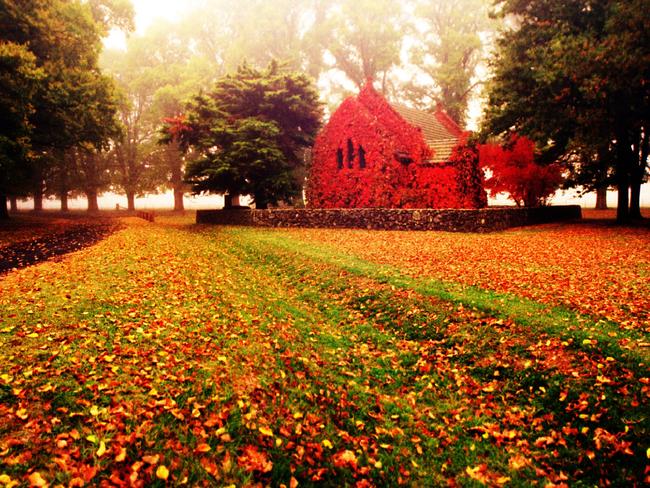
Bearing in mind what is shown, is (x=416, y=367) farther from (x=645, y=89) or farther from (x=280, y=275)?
(x=645, y=89)

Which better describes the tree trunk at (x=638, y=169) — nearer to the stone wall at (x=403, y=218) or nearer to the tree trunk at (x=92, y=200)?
the stone wall at (x=403, y=218)

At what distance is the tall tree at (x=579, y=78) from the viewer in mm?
14609

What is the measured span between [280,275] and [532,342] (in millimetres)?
7249

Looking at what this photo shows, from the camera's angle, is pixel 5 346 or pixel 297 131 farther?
pixel 297 131

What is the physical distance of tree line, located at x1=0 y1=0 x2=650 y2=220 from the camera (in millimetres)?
16578

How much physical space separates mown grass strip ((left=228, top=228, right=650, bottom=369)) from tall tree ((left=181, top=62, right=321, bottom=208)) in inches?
586

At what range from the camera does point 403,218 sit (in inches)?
755

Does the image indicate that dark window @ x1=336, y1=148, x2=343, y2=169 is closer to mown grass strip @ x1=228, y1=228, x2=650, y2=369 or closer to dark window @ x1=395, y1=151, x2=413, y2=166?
dark window @ x1=395, y1=151, x2=413, y2=166

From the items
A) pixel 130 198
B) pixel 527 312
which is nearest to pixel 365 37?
pixel 130 198

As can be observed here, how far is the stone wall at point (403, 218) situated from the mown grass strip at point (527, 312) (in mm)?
8376

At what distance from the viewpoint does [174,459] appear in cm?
383

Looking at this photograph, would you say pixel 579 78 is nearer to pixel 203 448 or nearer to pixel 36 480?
pixel 203 448

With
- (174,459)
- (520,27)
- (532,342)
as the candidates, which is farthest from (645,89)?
(174,459)

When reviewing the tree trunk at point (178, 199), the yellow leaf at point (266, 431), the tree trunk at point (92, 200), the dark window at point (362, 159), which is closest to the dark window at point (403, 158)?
the dark window at point (362, 159)
